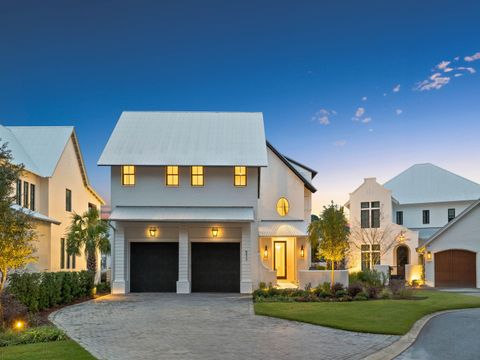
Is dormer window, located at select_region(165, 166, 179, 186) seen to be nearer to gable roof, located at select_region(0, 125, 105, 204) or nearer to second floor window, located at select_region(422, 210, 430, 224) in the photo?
gable roof, located at select_region(0, 125, 105, 204)

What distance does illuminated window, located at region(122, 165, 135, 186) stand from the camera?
2814 cm

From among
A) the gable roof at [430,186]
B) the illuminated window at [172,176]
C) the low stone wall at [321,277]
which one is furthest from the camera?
the gable roof at [430,186]

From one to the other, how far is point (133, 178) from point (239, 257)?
746cm

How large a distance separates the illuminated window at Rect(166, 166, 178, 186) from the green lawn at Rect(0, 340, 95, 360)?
54.4 ft

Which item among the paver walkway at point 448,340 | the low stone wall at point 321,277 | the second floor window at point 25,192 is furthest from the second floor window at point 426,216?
the second floor window at point 25,192

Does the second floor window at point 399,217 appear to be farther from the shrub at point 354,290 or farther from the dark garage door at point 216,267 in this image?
the shrub at point 354,290

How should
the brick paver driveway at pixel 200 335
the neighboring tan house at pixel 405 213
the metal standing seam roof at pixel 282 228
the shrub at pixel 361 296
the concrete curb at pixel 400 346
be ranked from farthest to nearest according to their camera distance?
the neighboring tan house at pixel 405 213
the metal standing seam roof at pixel 282 228
the shrub at pixel 361 296
the brick paver driveway at pixel 200 335
the concrete curb at pixel 400 346

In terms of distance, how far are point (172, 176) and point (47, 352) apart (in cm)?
1801

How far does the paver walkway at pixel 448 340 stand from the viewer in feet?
37.8

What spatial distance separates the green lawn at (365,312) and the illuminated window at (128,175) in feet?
36.7

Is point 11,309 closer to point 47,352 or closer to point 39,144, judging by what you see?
point 47,352

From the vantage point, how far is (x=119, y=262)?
26.9 metres

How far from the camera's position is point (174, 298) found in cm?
2414

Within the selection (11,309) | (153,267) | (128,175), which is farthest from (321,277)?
(11,309)
